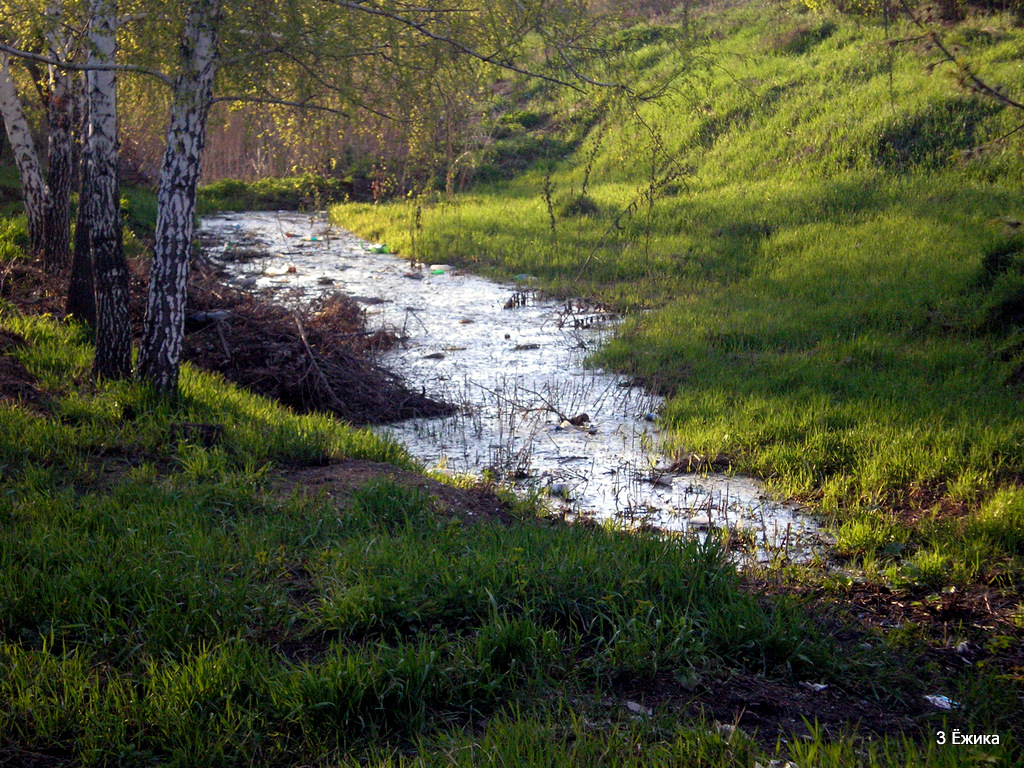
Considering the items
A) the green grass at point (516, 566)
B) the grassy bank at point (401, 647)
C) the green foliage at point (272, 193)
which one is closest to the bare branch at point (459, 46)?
the green grass at point (516, 566)

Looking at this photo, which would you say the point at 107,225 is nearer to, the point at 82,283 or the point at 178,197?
the point at 178,197

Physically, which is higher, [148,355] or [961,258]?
[961,258]

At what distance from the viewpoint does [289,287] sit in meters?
12.7

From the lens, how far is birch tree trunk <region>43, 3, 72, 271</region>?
357 inches

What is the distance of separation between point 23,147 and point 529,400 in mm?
6583

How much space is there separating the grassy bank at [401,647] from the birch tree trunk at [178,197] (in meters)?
1.46

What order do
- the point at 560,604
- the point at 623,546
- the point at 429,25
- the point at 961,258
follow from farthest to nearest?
1. the point at 961,258
2. the point at 429,25
3. the point at 623,546
4. the point at 560,604

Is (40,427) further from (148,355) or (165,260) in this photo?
(165,260)

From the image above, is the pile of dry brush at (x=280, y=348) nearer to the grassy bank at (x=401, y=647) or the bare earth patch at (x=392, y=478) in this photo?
the bare earth patch at (x=392, y=478)

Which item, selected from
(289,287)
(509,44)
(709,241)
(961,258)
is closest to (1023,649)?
(509,44)

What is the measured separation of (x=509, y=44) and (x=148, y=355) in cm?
361

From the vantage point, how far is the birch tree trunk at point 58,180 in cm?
907

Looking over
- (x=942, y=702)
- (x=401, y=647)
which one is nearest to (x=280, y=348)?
(x=401, y=647)

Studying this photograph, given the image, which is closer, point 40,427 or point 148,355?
point 40,427
